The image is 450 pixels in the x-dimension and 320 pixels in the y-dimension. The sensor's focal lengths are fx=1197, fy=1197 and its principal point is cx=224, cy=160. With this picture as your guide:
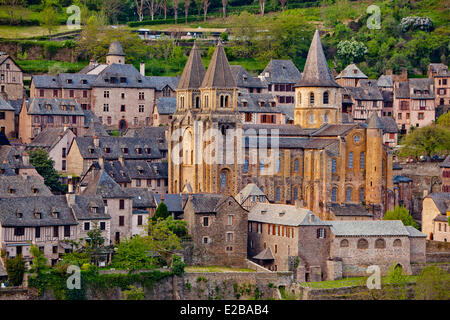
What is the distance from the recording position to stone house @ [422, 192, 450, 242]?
102938 mm

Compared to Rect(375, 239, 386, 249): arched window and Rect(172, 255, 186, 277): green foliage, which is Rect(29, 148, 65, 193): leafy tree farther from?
Rect(375, 239, 386, 249): arched window

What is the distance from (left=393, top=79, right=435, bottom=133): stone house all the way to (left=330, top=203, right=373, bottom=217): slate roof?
33937mm

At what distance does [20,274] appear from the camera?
270 ft

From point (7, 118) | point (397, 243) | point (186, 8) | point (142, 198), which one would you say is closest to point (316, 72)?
point (142, 198)

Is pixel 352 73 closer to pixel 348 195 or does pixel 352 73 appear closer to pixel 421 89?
pixel 421 89

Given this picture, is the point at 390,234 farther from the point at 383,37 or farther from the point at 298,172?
the point at 383,37

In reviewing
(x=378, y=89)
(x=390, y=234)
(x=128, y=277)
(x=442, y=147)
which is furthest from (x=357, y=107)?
(x=128, y=277)

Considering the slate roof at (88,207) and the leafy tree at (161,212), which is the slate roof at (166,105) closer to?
the leafy tree at (161,212)

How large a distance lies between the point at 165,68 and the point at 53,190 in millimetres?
45844

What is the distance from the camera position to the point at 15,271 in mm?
82125

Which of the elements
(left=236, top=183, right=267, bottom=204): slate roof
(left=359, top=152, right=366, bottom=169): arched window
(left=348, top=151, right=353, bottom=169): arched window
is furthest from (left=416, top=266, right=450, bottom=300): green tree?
(left=359, top=152, right=366, bottom=169): arched window

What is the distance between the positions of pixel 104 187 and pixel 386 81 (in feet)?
191
